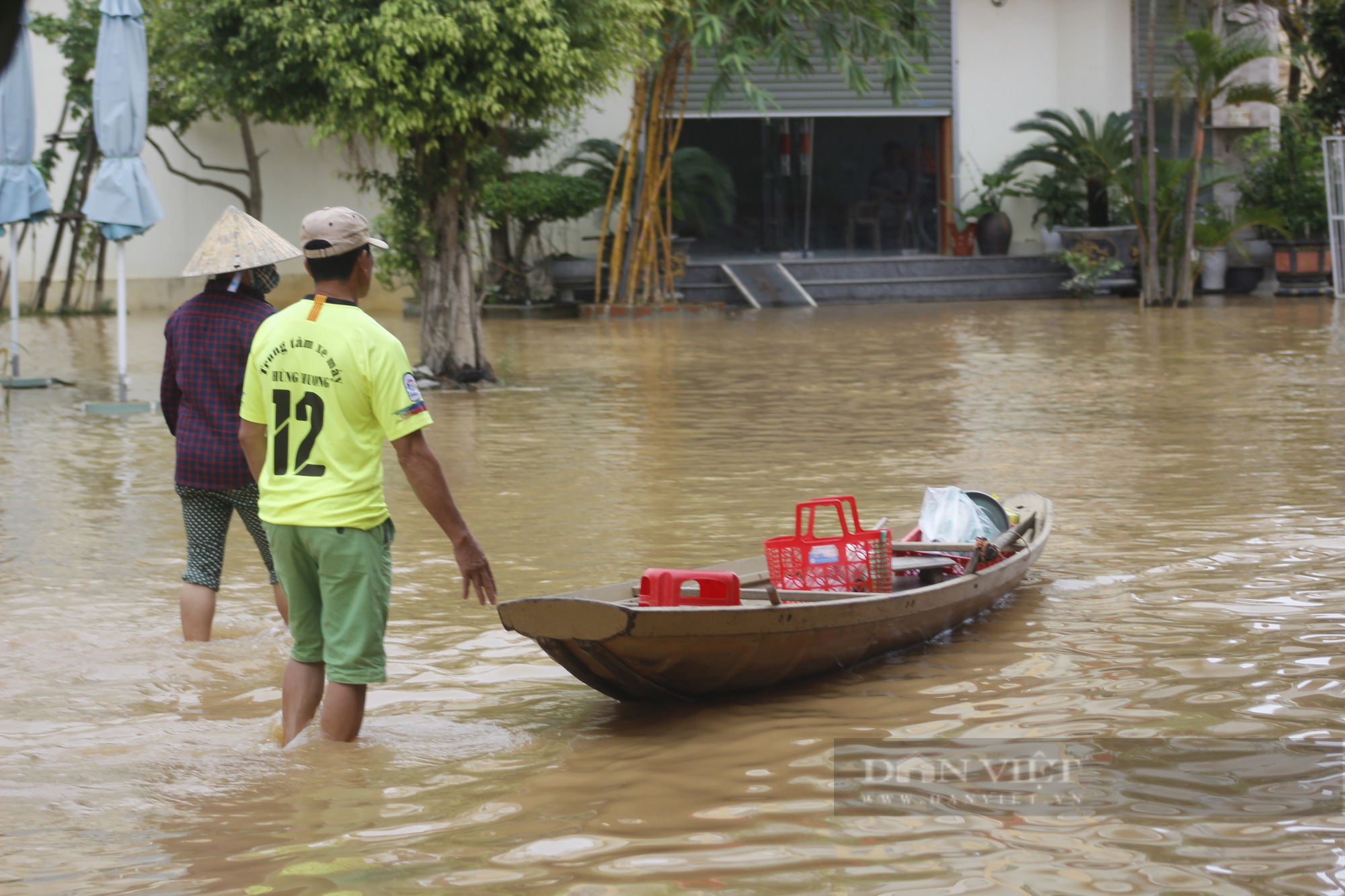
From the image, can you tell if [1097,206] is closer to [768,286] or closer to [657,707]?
[768,286]

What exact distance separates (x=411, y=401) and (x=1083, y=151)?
73.8 ft

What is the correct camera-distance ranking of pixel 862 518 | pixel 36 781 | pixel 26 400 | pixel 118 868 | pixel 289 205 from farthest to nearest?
pixel 289 205, pixel 26 400, pixel 862 518, pixel 36 781, pixel 118 868

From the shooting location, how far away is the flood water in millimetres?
3129

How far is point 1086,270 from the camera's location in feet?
75.6

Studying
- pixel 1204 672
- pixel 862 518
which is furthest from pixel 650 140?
pixel 1204 672

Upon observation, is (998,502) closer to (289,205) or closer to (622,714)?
(622,714)

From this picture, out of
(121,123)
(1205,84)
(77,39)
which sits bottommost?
(121,123)

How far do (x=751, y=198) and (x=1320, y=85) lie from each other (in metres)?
Answer: 10.3

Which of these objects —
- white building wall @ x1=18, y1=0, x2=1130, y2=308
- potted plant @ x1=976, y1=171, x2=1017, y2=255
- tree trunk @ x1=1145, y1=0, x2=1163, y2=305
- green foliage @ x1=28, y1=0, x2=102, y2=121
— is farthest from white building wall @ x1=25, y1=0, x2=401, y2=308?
tree trunk @ x1=1145, y1=0, x2=1163, y2=305

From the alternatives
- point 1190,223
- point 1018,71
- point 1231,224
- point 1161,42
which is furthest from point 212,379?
point 1161,42

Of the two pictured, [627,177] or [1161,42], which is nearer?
[627,177]

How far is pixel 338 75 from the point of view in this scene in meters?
11.2

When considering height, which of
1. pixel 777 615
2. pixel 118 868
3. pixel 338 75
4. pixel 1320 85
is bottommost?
pixel 118 868

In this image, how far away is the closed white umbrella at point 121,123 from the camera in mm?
10531
